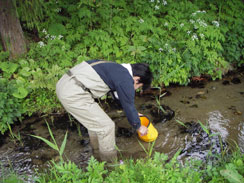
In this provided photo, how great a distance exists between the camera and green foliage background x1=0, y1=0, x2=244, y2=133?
4250 mm

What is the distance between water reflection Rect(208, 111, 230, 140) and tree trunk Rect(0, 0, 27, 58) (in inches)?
172

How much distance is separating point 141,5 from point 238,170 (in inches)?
182

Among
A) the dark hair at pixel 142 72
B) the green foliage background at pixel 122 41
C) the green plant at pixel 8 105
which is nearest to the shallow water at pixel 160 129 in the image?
the green plant at pixel 8 105

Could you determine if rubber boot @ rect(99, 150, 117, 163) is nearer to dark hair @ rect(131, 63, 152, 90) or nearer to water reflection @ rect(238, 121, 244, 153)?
dark hair @ rect(131, 63, 152, 90)

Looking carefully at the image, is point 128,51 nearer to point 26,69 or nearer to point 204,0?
point 26,69

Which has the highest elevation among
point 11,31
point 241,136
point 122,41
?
point 11,31

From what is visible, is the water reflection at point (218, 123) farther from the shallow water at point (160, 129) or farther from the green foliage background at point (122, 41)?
the green foliage background at point (122, 41)

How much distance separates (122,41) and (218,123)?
2758mm

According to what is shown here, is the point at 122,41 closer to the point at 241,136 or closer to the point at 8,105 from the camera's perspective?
the point at 8,105

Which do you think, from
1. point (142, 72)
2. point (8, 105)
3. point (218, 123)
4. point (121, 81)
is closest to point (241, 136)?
point (218, 123)

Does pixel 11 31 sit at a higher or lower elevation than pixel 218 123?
higher

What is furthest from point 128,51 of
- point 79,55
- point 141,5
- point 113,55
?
point 141,5

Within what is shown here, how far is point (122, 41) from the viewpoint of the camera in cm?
491

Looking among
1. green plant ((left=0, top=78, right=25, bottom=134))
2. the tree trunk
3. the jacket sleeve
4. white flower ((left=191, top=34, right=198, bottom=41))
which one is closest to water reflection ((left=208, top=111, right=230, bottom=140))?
white flower ((left=191, top=34, right=198, bottom=41))
